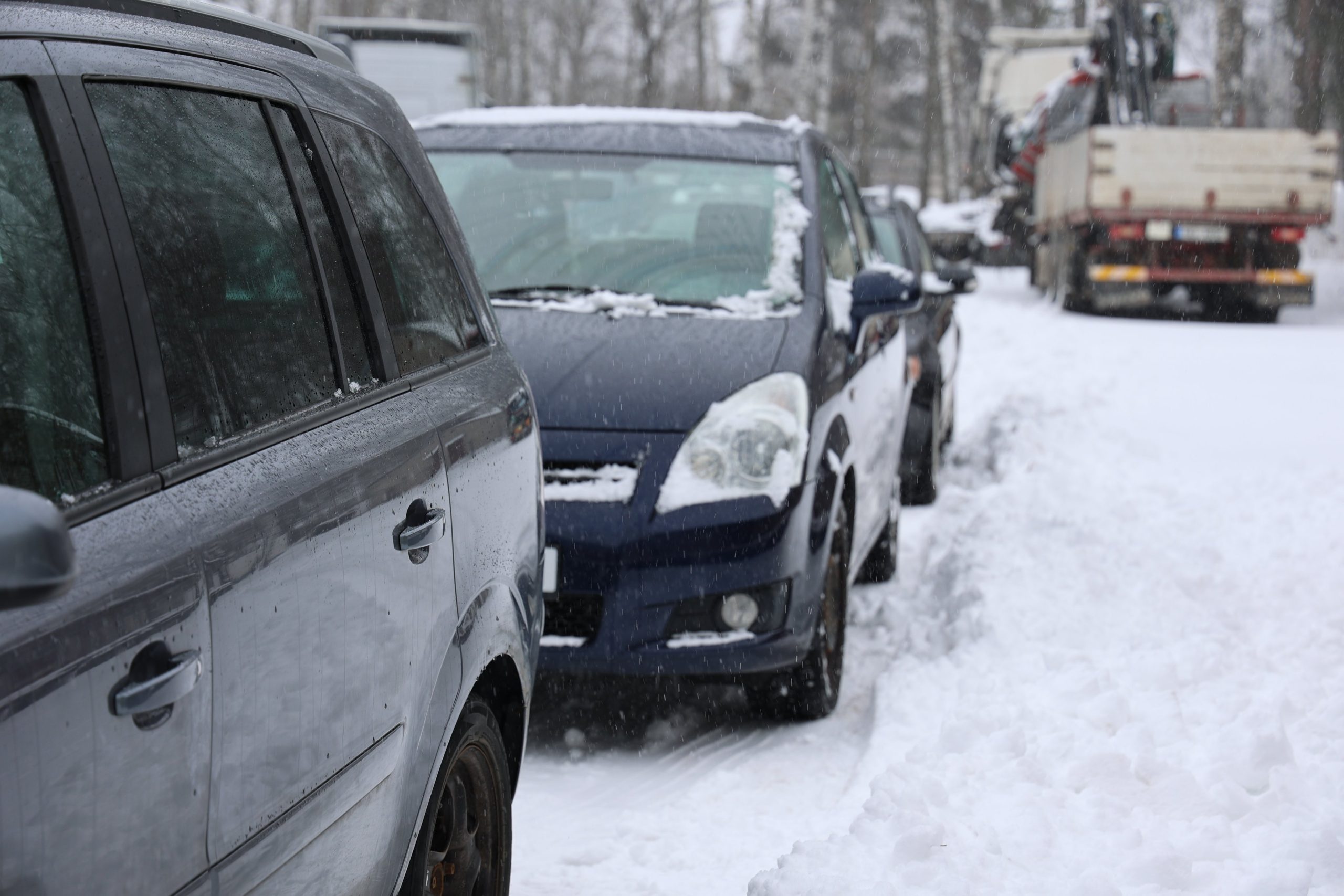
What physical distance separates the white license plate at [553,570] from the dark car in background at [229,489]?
1.47 metres

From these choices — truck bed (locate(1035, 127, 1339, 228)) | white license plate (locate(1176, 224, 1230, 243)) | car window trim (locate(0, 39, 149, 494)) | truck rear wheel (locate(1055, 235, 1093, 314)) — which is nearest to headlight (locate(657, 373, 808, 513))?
car window trim (locate(0, 39, 149, 494))

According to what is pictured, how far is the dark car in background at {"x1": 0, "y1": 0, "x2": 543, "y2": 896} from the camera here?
168 cm

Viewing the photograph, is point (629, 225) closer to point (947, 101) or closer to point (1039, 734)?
point (1039, 734)

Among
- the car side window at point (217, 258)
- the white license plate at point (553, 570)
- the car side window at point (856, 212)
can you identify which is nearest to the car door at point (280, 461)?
the car side window at point (217, 258)

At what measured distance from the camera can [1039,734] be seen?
4.47 m

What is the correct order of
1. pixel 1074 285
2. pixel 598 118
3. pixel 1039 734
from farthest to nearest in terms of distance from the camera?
pixel 1074 285
pixel 598 118
pixel 1039 734

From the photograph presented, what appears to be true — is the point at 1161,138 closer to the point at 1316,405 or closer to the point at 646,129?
the point at 1316,405

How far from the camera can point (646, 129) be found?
6184 mm

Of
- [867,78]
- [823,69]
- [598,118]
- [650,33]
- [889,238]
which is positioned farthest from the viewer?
[650,33]

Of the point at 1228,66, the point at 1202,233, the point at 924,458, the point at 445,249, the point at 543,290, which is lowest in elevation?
the point at 924,458

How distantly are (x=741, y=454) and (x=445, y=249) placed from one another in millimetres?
1718

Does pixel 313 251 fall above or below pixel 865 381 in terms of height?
above

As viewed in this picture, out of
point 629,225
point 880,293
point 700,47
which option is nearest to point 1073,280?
point 880,293

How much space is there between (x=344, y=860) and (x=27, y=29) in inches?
46.2
